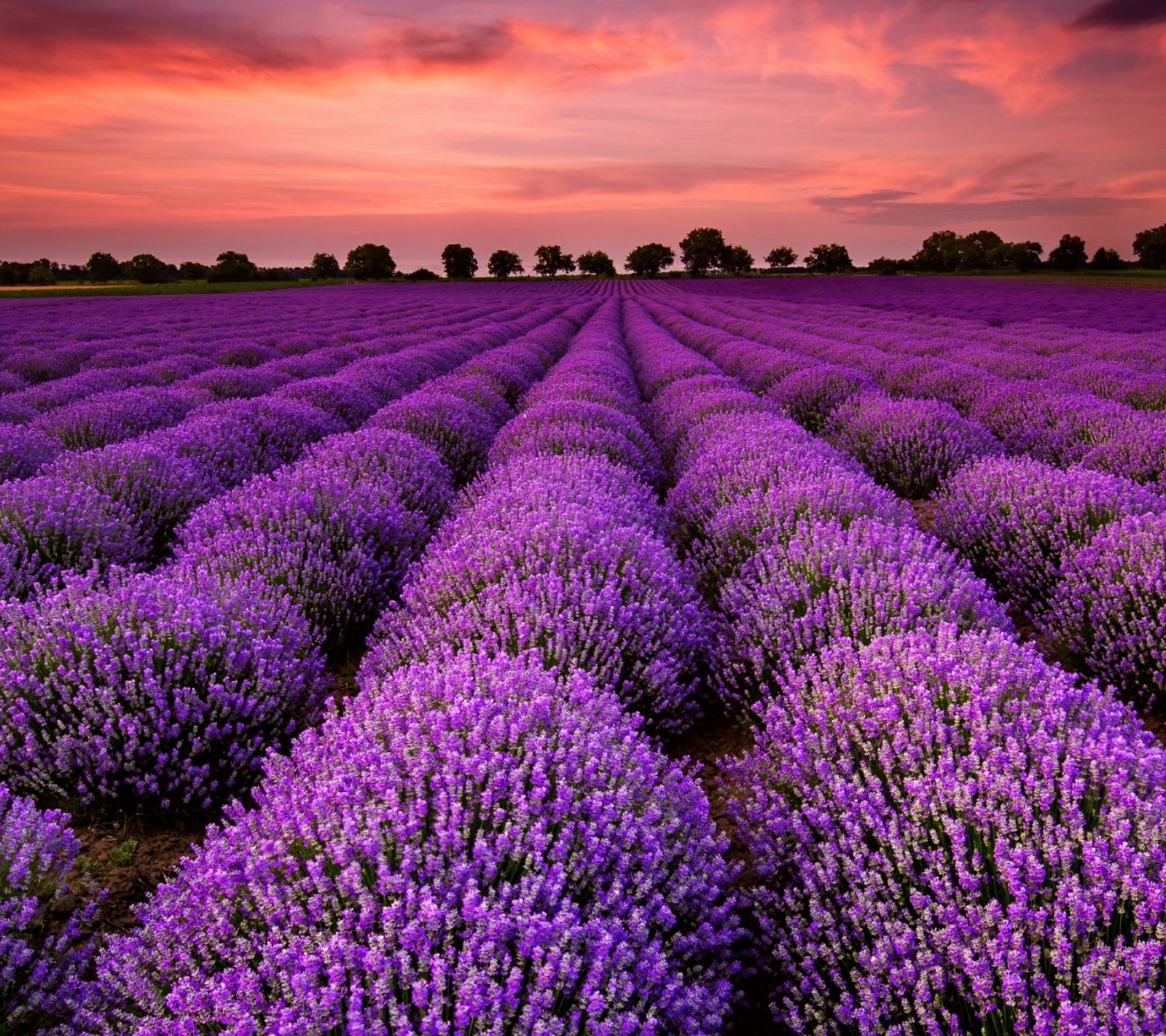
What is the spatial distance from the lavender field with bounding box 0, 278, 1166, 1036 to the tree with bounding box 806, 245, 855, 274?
84.6 metres

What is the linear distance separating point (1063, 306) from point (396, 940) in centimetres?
2832

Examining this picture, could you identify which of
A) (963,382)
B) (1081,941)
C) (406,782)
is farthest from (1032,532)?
(963,382)

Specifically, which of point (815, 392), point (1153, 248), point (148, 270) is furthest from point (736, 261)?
point (815, 392)

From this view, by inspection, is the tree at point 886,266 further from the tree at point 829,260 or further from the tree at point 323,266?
the tree at point 323,266

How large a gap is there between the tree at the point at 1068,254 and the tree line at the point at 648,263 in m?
0.09

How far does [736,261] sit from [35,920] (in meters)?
90.7

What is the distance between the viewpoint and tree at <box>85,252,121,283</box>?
6862 cm

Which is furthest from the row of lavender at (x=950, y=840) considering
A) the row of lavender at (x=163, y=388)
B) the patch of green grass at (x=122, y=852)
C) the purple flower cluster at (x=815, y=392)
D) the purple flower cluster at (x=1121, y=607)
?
the purple flower cluster at (x=815, y=392)

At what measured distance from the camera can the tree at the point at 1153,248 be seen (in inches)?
2459

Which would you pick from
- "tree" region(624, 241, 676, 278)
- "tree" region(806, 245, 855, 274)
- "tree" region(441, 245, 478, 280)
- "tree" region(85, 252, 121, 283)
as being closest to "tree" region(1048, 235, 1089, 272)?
"tree" region(806, 245, 855, 274)

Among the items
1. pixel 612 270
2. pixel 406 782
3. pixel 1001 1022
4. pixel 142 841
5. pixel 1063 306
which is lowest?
pixel 142 841

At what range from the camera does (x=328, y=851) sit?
151 centimetres

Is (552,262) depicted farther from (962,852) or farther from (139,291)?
(962,852)

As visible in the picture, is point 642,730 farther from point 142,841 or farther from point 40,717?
point 40,717
